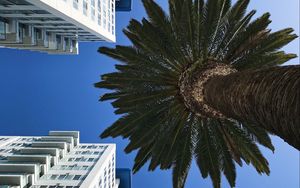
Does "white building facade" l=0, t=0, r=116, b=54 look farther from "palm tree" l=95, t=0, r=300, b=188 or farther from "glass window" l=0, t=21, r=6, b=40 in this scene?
"palm tree" l=95, t=0, r=300, b=188

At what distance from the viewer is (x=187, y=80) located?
662 inches

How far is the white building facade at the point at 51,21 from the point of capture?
34.2 meters

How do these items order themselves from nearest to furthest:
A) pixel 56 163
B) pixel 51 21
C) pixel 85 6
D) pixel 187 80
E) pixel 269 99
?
pixel 269 99 → pixel 187 80 → pixel 51 21 → pixel 85 6 → pixel 56 163

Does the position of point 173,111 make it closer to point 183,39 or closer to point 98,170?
point 183,39

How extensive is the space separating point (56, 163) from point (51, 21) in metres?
21.3

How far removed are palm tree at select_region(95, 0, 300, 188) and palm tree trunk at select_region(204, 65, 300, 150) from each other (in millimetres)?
4343

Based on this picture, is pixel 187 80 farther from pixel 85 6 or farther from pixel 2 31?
pixel 85 6

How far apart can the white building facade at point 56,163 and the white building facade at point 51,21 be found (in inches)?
522

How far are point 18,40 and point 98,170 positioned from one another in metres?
21.2

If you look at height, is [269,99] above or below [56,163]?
above

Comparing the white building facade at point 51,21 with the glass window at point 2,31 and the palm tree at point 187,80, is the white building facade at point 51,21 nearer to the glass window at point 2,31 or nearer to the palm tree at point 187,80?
the glass window at point 2,31

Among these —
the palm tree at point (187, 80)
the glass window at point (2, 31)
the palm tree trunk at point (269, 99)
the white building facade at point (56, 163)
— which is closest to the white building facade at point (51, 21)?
the glass window at point (2, 31)

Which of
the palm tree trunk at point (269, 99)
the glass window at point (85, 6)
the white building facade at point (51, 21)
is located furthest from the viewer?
the glass window at point (85, 6)

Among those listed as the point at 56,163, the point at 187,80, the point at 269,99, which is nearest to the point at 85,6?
the point at 56,163
